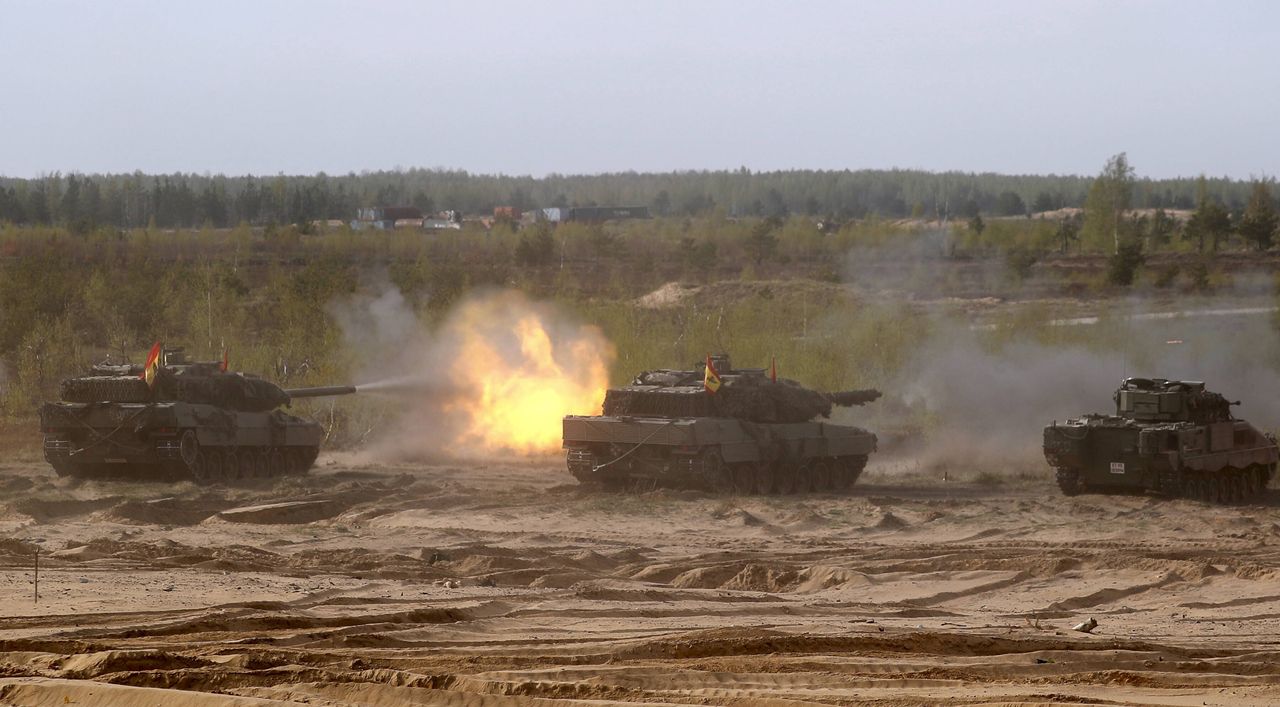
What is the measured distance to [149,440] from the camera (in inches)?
1045

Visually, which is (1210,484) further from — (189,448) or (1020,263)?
(1020,263)

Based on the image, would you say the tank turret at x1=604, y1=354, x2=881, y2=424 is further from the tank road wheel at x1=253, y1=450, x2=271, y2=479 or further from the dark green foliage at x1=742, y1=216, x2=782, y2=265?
the dark green foliage at x1=742, y1=216, x2=782, y2=265

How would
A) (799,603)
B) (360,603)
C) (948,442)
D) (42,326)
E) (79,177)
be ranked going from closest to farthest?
1. (360,603)
2. (799,603)
3. (948,442)
4. (42,326)
5. (79,177)

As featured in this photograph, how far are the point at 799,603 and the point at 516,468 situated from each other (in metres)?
16.9

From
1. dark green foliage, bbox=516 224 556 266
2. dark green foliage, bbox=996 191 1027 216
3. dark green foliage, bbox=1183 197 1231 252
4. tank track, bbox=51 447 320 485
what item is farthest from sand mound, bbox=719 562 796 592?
dark green foliage, bbox=996 191 1027 216

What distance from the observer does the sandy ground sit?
1029cm

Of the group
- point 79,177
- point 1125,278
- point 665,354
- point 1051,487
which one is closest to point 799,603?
point 1051,487

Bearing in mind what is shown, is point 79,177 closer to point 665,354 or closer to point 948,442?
point 665,354

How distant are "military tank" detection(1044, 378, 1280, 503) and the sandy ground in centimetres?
52

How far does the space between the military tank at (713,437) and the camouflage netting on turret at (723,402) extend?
0.6 inches

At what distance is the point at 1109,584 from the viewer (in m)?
16.7

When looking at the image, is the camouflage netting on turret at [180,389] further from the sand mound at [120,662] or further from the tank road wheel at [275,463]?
the sand mound at [120,662]

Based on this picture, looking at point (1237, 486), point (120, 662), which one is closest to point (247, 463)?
point (1237, 486)

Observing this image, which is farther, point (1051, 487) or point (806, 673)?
point (1051, 487)
